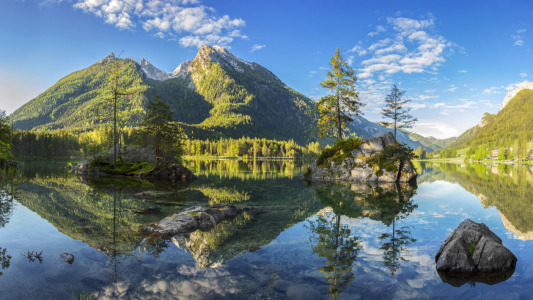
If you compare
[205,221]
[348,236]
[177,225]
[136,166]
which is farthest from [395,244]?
[136,166]

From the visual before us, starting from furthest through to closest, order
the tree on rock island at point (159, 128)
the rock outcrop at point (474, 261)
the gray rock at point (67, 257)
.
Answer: the tree on rock island at point (159, 128), the gray rock at point (67, 257), the rock outcrop at point (474, 261)

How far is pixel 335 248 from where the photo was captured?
11070 millimetres

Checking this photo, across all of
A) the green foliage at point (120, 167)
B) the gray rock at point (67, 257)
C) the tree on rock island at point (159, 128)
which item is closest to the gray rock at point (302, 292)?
the gray rock at point (67, 257)

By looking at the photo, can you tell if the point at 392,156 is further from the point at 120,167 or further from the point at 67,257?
the point at 120,167

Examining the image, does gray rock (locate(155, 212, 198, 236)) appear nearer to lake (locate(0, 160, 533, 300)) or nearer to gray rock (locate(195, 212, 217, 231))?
gray rock (locate(195, 212, 217, 231))

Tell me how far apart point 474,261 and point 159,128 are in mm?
42788

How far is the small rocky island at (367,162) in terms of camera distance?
3888cm

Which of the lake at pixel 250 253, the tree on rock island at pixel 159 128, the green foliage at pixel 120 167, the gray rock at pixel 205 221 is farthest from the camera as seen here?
the green foliage at pixel 120 167

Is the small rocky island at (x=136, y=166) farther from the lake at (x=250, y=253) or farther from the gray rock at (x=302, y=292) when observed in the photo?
the gray rock at (x=302, y=292)

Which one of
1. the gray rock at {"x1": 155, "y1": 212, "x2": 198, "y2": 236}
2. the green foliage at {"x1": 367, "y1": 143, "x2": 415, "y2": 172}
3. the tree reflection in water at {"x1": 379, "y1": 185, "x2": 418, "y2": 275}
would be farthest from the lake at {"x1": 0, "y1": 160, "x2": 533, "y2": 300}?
the green foliage at {"x1": 367, "y1": 143, "x2": 415, "y2": 172}

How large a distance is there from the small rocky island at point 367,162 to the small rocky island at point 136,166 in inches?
866

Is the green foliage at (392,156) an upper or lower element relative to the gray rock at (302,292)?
upper

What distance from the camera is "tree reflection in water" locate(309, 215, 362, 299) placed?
8073 millimetres

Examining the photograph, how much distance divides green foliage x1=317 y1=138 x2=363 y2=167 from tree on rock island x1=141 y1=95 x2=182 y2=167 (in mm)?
24660
